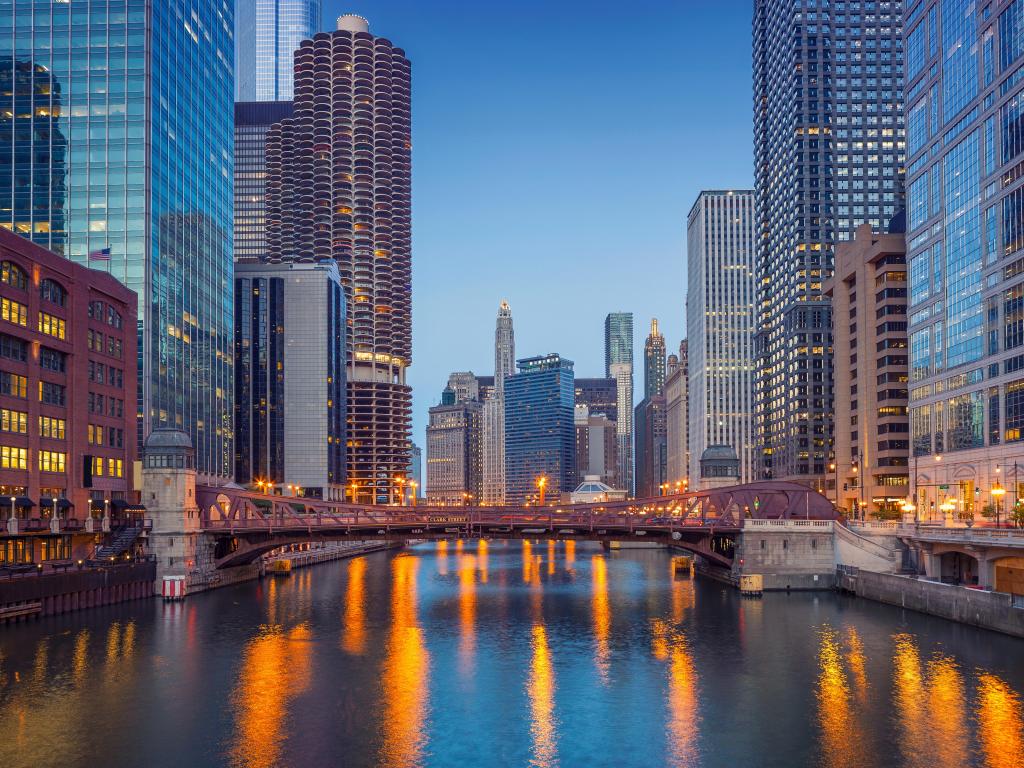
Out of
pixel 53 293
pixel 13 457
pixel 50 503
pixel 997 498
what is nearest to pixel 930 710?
pixel 997 498

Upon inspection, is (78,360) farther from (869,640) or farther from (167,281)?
(869,640)

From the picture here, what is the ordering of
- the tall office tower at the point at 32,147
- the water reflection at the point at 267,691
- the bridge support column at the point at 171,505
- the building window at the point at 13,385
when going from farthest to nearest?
the tall office tower at the point at 32,147 < the bridge support column at the point at 171,505 < the building window at the point at 13,385 < the water reflection at the point at 267,691

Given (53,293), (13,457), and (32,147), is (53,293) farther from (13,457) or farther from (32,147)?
(32,147)

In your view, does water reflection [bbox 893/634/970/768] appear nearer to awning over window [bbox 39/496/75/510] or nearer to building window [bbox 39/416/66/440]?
awning over window [bbox 39/496/75/510]

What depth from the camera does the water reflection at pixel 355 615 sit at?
237 feet

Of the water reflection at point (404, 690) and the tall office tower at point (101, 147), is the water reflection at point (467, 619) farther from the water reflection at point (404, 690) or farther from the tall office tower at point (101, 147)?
→ the tall office tower at point (101, 147)

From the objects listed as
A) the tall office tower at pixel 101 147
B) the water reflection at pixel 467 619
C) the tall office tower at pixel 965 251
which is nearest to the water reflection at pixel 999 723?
the water reflection at pixel 467 619

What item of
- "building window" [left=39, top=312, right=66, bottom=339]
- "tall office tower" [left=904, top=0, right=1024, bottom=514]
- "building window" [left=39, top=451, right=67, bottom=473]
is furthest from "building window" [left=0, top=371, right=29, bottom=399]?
"tall office tower" [left=904, top=0, right=1024, bottom=514]

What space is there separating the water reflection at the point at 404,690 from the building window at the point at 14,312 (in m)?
43.9

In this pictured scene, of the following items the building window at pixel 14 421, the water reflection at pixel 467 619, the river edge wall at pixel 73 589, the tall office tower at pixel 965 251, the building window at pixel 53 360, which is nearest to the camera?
the water reflection at pixel 467 619

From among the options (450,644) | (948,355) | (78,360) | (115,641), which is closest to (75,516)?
(78,360)

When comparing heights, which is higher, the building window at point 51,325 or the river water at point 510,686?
the building window at point 51,325

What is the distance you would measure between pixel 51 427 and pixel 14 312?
12496mm

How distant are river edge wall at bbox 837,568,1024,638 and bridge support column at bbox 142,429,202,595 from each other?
67018 millimetres
